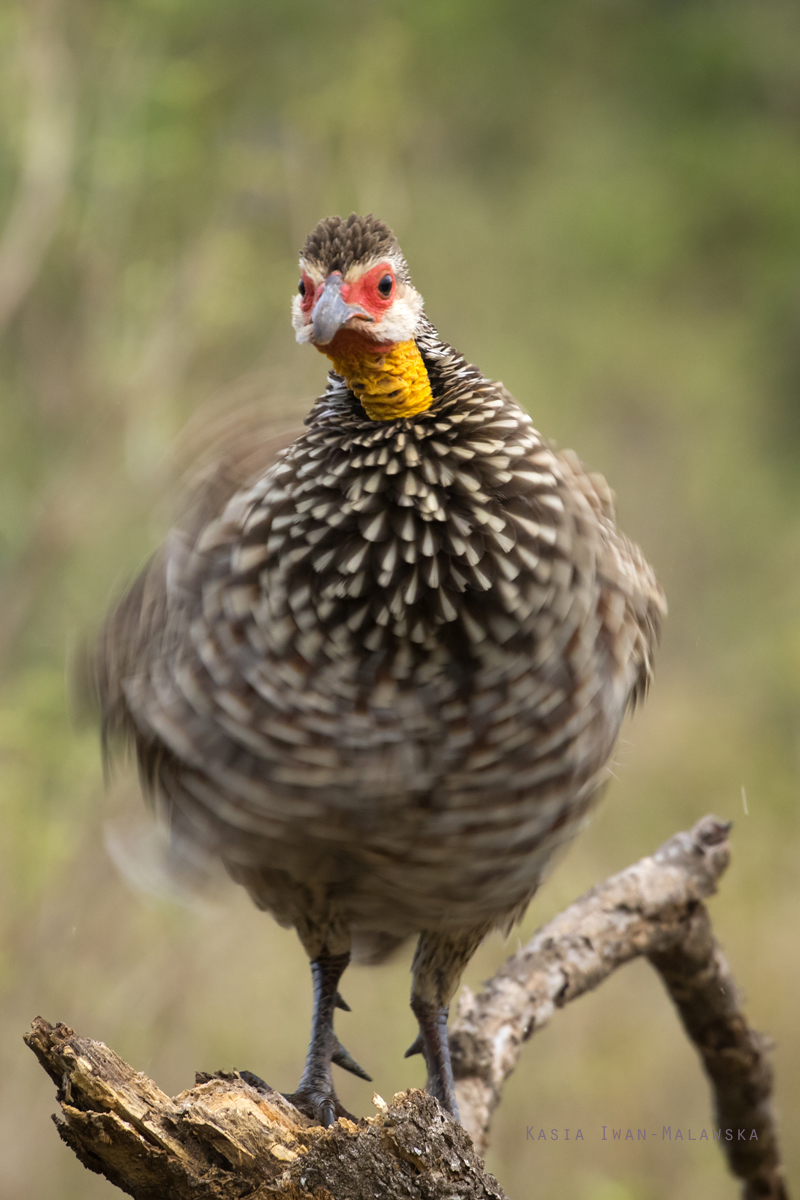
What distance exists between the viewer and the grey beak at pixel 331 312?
1293 millimetres

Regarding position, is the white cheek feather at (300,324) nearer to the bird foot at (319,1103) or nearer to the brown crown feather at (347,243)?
the brown crown feather at (347,243)

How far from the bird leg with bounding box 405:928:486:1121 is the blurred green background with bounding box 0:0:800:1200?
0.35 m

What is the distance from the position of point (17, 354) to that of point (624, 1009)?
313cm

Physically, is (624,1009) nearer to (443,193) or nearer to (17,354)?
(17,354)

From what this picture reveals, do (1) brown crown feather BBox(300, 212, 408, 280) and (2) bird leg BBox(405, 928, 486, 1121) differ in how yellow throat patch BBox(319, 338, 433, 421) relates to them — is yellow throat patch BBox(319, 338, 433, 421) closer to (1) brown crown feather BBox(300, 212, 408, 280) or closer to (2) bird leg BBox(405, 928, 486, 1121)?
(1) brown crown feather BBox(300, 212, 408, 280)

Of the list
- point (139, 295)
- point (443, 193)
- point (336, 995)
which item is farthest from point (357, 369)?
point (443, 193)

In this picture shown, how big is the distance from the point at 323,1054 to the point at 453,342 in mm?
3096

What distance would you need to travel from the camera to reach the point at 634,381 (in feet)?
18.0

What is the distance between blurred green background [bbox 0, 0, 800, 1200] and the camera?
3.09 m

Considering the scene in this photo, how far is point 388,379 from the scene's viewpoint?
142cm

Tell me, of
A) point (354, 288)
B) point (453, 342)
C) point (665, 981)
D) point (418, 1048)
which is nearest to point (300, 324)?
point (354, 288)

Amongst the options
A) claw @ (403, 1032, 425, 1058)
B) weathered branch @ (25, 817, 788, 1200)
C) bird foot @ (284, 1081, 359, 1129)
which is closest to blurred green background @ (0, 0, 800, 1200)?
bird foot @ (284, 1081, 359, 1129)

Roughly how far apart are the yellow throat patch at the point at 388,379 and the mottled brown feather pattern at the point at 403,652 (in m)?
0.02

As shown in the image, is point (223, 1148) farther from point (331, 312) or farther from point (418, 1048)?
point (331, 312)
